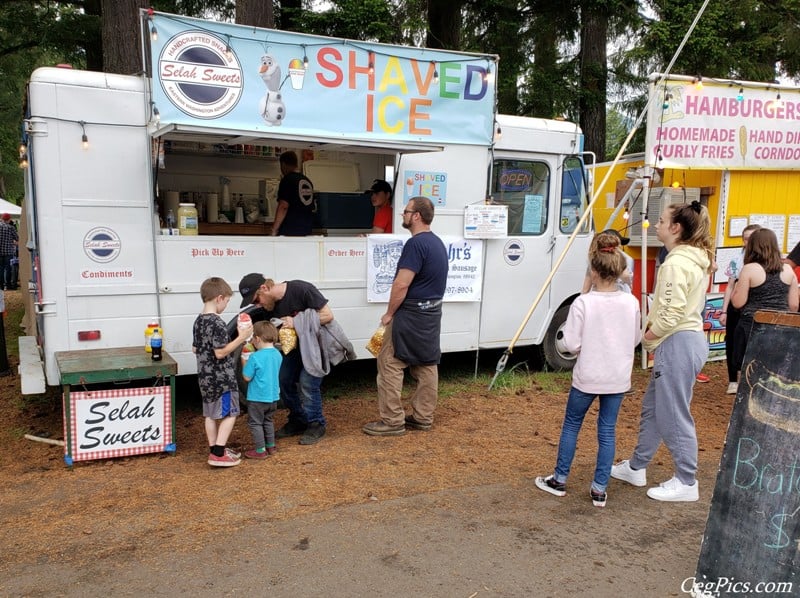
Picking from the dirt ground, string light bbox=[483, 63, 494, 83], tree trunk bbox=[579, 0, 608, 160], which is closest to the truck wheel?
the dirt ground

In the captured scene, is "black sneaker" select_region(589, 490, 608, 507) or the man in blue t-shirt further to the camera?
the man in blue t-shirt

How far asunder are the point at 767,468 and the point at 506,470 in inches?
81.2

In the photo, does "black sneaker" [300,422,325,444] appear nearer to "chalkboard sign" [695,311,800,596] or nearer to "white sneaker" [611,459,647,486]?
"white sneaker" [611,459,647,486]

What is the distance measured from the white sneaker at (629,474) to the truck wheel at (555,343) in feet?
9.77

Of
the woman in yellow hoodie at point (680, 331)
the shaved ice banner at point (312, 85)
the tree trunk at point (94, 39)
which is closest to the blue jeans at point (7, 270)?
the tree trunk at point (94, 39)

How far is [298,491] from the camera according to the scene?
4379mm

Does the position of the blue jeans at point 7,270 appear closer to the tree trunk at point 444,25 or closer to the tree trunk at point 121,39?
the tree trunk at point 121,39

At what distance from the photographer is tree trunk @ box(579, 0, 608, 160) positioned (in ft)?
38.2

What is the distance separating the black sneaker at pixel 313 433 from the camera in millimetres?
5332

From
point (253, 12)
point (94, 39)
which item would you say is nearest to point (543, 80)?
point (253, 12)

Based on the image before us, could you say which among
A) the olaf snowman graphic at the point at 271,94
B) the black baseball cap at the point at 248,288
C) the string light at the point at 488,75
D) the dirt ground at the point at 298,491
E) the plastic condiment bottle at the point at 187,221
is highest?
the string light at the point at 488,75

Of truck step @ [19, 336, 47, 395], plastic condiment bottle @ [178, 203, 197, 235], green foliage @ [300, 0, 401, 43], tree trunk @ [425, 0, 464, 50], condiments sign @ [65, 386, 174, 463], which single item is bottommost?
condiments sign @ [65, 386, 174, 463]

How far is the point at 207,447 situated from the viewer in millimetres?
5277

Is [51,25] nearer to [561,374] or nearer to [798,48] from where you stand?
[561,374]
